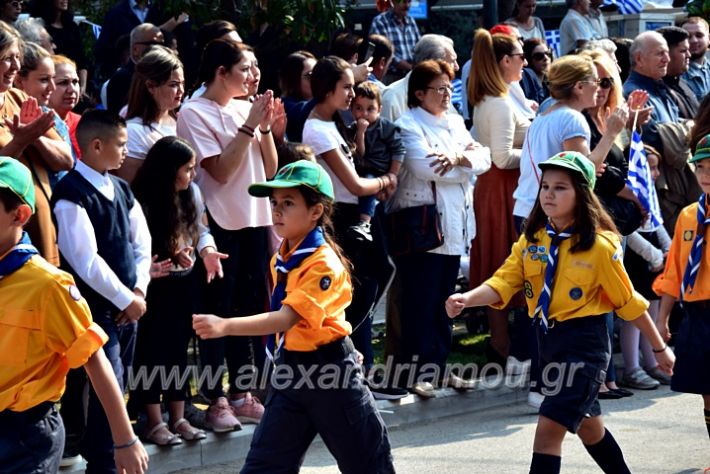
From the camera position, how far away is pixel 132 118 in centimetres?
733

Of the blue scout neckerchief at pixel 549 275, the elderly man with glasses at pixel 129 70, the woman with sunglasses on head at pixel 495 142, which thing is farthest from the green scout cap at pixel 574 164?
the elderly man with glasses at pixel 129 70

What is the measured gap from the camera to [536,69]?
11078mm

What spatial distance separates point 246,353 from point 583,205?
2.51 meters

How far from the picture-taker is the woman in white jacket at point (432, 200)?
8.37 meters

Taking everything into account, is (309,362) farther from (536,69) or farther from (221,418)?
(536,69)

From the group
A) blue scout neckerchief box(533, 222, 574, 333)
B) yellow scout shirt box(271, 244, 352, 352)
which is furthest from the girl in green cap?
blue scout neckerchief box(533, 222, 574, 333)

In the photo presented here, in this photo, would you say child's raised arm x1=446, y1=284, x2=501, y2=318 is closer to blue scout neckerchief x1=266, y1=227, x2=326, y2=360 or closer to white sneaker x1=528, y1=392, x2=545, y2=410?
blue scout neckerchief x1=266, y1=227, x2=326, y2=360

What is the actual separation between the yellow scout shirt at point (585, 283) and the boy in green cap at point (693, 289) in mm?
689

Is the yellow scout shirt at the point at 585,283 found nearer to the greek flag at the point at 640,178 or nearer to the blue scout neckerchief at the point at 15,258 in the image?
the blue scout neckerchief at the point at 15,258

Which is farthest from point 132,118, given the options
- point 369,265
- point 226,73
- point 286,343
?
point 286,343

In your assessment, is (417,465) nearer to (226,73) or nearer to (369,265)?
(369,265)

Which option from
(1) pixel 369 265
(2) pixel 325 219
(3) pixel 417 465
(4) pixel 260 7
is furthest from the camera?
(4) pixel 260 7

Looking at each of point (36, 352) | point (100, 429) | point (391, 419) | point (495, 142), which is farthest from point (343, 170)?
point (36, 352)

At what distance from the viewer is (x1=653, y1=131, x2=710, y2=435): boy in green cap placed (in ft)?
21.4
